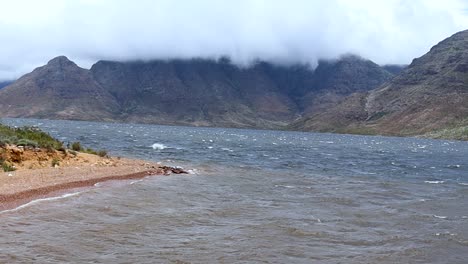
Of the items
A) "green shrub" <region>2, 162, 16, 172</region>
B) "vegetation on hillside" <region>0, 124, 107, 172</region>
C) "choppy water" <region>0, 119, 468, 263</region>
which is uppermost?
"vegetation on hillside" <region>0, 124, 107, 172</region>

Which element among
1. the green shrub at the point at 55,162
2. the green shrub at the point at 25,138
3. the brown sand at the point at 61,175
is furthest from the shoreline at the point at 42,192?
the green shrub at the point at 25,138

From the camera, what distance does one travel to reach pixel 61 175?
30.4 m

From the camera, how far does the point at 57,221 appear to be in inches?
776

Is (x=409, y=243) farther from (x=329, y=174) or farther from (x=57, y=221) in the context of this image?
(x=329, y=174)

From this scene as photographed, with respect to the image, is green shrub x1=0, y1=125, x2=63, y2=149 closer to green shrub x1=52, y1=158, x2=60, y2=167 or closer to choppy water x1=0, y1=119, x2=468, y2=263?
green shrub x1=52, y1=158, x2=60, y2=167

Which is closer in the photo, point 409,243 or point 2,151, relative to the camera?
point 409,243

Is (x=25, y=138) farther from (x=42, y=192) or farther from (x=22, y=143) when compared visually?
(x=42, y=192)

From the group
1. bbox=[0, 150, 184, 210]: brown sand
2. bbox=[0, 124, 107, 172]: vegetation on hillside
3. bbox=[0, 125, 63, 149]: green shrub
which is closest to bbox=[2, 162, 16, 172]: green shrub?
bbox=[0, 124, 107, 172]: vegetation on hillside

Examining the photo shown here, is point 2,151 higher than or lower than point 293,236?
higher

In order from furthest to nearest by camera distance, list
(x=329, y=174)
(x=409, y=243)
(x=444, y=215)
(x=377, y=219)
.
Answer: (x=329, y=174) < (x=444, y=215) < (x=377, y=219) < (x=409, y=243)

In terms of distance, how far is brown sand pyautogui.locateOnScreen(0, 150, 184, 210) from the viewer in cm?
2389

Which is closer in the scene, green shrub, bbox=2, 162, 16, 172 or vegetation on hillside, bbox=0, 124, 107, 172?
green shrub, bbox=2, 162, 16, 172

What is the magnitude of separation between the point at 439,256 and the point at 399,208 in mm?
9852

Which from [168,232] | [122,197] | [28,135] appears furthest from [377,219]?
[28,135]
